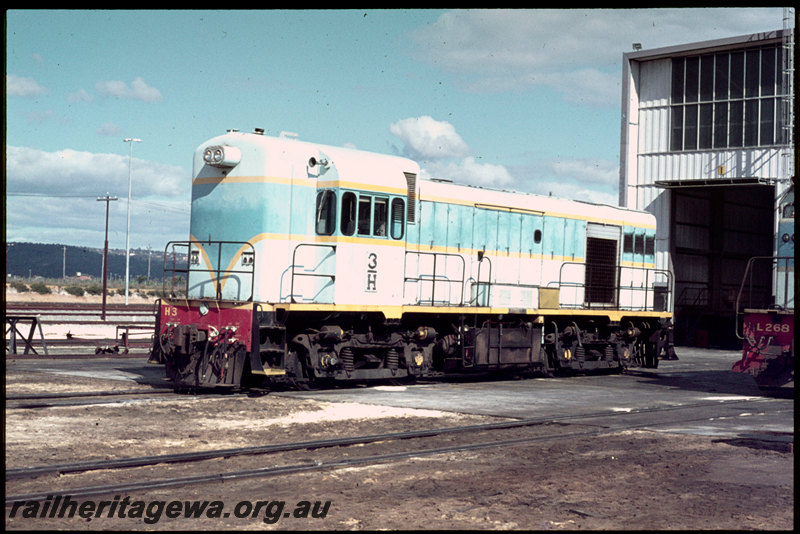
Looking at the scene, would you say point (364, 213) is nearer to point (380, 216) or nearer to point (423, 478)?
point (380, 216)

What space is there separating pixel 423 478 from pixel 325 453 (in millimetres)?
1663

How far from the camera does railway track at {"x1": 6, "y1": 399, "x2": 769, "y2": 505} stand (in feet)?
25.8

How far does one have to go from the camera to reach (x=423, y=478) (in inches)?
330

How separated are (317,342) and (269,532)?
9173 mm

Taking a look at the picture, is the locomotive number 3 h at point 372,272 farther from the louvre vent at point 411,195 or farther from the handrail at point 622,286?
the handrail at point 622,286

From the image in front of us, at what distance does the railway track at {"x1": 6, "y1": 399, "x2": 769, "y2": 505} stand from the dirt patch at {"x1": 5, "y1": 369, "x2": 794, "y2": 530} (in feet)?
0.46

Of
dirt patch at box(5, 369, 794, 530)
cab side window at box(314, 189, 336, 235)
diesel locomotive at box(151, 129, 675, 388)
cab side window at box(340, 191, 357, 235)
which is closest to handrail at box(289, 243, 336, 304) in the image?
diesel locomotive at box(151, 129, 675, 388)

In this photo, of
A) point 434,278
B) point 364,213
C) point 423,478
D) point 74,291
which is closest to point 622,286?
point 434,278

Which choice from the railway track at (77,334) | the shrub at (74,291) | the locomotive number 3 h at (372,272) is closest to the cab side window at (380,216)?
the locomotive number 3 h at (372,272)

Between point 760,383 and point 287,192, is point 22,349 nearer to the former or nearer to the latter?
point 287,192

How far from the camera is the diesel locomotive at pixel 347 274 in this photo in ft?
49.0

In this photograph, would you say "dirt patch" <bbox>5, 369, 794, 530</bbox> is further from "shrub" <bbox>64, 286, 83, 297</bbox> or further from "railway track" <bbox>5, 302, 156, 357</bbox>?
"shrub" <bbox>64, 286, 83, 297</bbox>

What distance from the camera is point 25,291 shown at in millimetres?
82500
